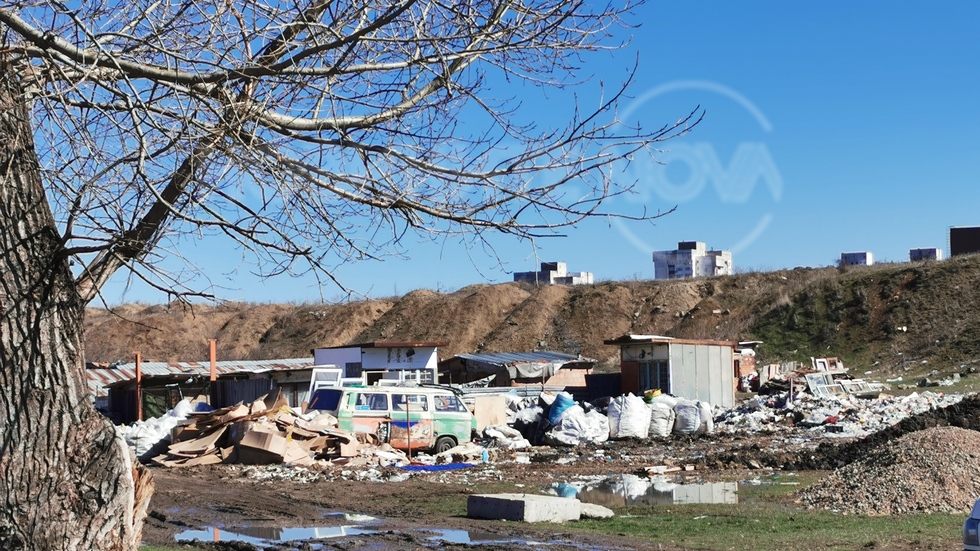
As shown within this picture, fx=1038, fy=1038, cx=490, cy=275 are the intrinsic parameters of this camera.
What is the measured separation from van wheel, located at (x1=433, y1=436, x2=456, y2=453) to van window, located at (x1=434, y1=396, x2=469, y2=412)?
0.70 metres

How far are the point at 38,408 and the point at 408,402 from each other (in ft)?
57.9

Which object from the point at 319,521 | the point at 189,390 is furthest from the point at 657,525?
the point at 189,390

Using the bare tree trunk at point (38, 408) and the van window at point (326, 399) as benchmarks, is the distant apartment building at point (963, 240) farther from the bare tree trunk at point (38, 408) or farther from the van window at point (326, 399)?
the bare tree trunk at point (38, 408)

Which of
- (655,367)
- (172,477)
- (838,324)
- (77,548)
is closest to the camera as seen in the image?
(77,548)

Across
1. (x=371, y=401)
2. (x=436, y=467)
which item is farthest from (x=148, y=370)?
(x=436, y=467)

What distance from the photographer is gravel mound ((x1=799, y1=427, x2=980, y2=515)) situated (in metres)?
13.6

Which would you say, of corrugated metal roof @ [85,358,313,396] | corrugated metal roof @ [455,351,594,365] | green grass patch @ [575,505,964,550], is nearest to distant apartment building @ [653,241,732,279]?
corrugated metal roof @ [455,351,594,365]

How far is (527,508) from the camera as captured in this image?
13117 mm

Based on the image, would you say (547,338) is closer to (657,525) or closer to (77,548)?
(657,525)

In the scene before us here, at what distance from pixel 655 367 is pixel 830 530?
2313 centimetres

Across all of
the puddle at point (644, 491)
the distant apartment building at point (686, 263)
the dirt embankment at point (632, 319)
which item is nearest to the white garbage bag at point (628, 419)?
the puddle at point (644, 491)

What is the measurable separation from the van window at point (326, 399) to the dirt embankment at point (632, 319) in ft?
Result: 110

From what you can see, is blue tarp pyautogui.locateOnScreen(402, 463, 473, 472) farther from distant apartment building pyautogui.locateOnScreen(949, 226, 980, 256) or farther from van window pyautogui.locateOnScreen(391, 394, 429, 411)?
distant apartment building pyautogui.locateOnScreen(949, 226, 980, 256)

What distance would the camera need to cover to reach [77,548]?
22.0 feet
